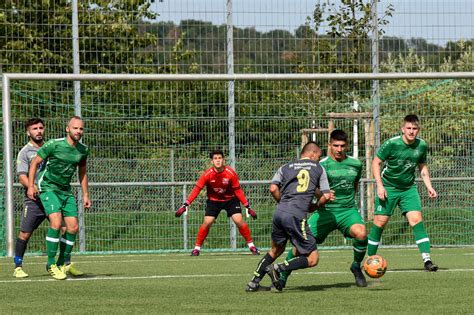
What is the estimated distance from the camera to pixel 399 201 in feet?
47.3

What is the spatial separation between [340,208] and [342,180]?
319 millimetres

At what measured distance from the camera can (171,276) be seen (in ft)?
44.5

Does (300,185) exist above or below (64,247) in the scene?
above

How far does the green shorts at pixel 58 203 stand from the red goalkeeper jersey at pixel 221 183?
575cm

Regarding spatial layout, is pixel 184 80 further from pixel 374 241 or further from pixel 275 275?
pixel 275 275

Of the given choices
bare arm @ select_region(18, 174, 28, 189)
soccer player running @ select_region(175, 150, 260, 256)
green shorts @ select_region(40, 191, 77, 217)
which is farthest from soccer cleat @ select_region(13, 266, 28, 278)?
soccer player running @ select_region(175, 150, 260, 256)

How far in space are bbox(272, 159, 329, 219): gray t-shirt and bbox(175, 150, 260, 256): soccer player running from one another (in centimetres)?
776

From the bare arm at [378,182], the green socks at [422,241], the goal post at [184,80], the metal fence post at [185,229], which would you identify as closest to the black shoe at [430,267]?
the green socks at [422,241]

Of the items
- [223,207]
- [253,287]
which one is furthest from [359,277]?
[223,207]

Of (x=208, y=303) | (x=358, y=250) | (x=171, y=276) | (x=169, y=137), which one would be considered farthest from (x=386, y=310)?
(x=169, y=137)

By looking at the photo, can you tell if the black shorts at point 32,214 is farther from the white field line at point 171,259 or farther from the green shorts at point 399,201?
the green shorts at point 399,201

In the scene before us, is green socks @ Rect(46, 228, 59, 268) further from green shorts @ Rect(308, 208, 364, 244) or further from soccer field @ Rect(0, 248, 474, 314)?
green shorts @ Rect(308, 208, 364, 244)

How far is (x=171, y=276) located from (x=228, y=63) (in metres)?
8.13

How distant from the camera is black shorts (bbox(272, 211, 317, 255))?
11.2 m
